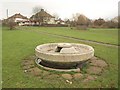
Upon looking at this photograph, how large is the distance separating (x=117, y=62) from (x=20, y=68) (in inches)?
204

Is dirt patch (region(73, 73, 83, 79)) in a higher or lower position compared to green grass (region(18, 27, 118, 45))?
lower

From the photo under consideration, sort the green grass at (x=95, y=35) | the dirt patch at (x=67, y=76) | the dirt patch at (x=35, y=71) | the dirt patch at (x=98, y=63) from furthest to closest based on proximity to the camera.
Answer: the green grass at (x=95, y=35), the dirt patch at (x=98, y=63), the dirt patch at (x=35, y=71), the dirt patch at (x=67, y=76)

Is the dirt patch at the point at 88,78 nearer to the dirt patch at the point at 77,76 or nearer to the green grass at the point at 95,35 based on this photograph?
the dirt patch at the point at 77,76

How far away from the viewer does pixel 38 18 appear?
60.8 m

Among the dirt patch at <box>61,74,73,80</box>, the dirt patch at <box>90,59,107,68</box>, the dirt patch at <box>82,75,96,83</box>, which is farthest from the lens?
A: the dirt patch at <box>90,59,107,68</box>

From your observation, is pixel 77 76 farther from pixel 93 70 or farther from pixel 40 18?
pixel 40 18

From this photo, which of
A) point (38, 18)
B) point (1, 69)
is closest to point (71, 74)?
point (1, 69)

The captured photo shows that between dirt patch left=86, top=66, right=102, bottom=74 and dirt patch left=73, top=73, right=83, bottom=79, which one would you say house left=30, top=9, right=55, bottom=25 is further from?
dirt patch left=73, top=73, right=83, bottom=79

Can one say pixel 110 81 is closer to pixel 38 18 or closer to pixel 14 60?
pixel 14 60

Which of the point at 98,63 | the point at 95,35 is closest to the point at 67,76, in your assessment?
the point at 98,63

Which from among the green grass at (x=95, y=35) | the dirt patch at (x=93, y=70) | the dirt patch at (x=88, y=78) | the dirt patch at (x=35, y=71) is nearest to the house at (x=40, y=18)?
the green grass at (x=95, y=35)

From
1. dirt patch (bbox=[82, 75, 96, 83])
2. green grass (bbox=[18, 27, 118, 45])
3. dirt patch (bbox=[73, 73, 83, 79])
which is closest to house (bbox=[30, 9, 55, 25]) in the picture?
green grass (bbox=[18, 27, 118, 45])

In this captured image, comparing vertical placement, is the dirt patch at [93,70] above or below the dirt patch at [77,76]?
above

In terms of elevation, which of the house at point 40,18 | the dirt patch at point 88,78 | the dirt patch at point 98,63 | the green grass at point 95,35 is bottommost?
the dirt patch at point 88,78
